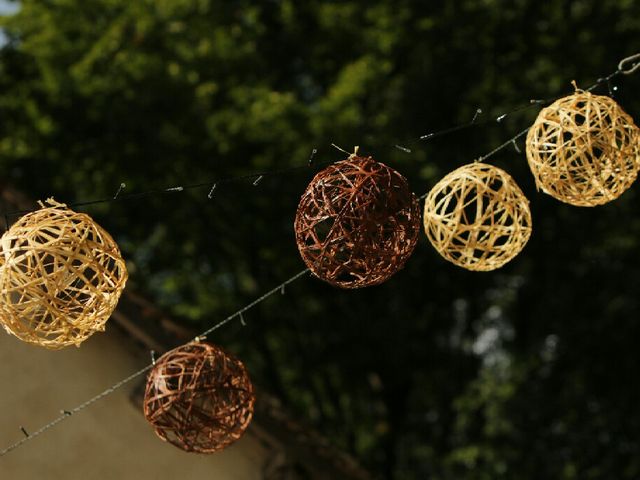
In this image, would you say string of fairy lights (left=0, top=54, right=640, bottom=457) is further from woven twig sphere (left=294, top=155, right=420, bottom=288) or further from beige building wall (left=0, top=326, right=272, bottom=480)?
beige building wall (left=0, top=326, right=272, bottom=480)

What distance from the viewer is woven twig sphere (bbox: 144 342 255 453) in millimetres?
3293

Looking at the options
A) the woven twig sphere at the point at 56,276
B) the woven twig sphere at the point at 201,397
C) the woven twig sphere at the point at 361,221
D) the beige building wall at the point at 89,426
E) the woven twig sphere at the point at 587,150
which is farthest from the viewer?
the beige building wall at the point at 89,426

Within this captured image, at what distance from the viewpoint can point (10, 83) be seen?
8.31 meters

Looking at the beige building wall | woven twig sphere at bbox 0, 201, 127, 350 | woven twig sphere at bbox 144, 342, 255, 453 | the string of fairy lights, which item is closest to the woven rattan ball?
the string of fairy lights

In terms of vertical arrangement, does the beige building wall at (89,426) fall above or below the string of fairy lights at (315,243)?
below

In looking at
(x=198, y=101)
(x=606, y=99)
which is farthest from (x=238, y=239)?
(x=606, y=99)

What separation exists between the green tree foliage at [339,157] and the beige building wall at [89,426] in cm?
276

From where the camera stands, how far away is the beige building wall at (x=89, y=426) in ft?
15.7

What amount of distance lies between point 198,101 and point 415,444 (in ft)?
15.1

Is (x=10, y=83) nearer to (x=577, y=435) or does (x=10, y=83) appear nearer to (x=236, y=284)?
(x=236, y=284)

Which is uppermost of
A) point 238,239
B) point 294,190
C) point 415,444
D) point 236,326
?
point 294,190

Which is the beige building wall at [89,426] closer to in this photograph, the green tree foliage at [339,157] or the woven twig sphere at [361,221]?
the woven twig sphere at [361,221]

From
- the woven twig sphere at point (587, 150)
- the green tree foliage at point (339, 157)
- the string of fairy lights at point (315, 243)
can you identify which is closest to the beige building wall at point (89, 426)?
the string of fairy lights at point (315, 243)

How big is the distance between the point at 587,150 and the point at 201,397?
1620 mm
